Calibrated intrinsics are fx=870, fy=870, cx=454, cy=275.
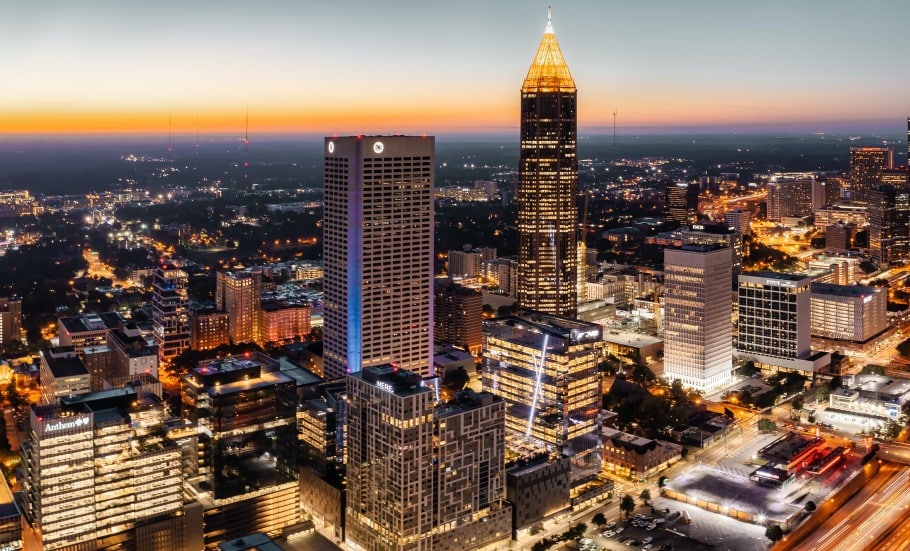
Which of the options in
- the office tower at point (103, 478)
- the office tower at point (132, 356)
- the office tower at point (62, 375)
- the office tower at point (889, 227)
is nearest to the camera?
the office tower at point (103, 478)

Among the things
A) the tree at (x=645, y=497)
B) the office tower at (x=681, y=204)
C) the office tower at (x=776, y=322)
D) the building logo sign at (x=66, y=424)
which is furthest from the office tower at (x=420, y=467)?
the office tower at (x=681, y=204)

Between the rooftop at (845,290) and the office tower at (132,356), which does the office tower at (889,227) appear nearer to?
the rooftop at (845,290)

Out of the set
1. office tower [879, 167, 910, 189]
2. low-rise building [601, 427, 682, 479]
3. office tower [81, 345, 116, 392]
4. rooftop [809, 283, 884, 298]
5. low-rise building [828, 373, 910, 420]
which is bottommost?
low-rise building [601, 427, 682, 479]

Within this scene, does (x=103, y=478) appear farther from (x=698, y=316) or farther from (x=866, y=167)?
(x=866, y=167)

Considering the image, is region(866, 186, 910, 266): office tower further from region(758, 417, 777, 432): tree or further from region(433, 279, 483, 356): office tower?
region(758, 417, 777, 432): tree

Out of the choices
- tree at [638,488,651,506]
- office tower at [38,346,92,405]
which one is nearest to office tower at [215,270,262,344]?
office tower at [38,346,92,405]

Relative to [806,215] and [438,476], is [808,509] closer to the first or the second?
[438,476]

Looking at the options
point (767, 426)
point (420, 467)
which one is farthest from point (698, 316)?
point (420, 467)
